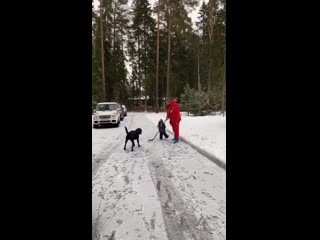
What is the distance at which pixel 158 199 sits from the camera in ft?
12.6

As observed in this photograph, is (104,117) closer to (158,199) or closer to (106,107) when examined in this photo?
(106,107)

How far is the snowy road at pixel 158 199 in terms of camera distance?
2.88m

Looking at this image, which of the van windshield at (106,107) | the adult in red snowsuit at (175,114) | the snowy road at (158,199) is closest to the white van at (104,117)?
the van windshield at (106,107)

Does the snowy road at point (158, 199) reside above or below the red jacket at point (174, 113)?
below

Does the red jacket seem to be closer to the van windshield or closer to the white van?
the white van

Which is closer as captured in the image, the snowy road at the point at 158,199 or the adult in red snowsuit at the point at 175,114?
the snowy road at the point at 158,199

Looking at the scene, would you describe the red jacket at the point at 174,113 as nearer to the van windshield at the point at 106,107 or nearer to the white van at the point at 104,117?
the white van at the point at 104,117

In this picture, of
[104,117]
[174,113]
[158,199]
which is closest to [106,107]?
[104,117]
